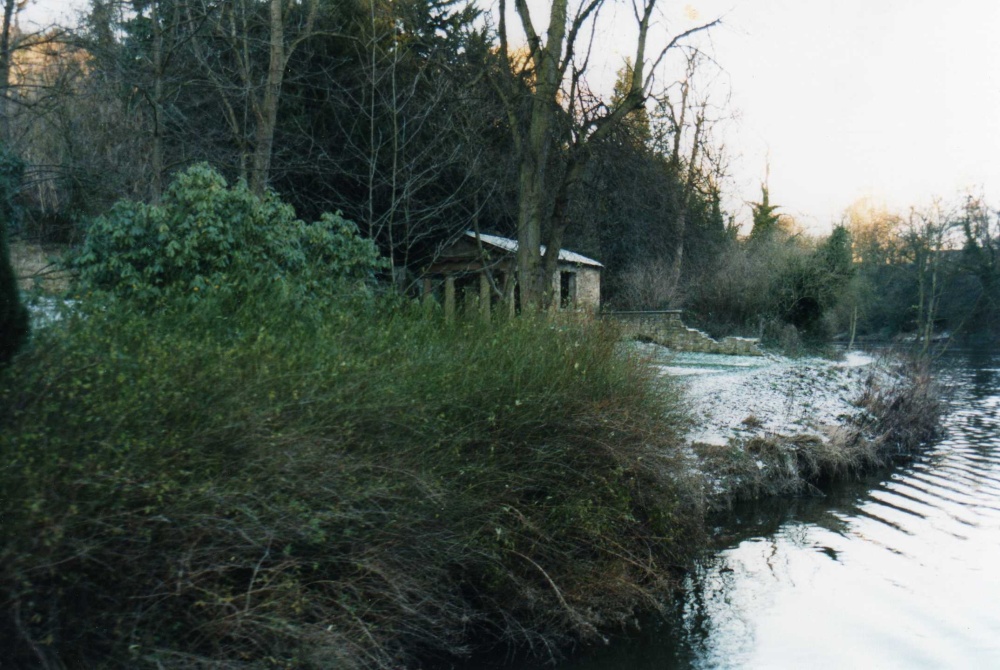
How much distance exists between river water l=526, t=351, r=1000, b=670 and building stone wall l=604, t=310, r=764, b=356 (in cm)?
1176

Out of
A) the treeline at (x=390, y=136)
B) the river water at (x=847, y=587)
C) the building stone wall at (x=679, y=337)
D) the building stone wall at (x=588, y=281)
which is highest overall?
the treeline at (x=390, y=136)

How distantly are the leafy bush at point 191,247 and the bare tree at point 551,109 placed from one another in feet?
13.9

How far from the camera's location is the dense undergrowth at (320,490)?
420 cm

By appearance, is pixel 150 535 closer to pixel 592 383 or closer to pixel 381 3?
pixel 592 383

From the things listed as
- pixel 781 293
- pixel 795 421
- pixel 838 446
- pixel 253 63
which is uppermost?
pixel 253 63

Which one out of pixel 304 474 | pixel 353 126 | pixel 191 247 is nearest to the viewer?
pixel 304 474

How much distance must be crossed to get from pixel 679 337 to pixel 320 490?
21968 millimetres

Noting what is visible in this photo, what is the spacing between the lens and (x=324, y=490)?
5.04m

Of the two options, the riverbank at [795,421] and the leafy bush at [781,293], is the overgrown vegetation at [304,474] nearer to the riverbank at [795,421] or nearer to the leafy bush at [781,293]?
the riverbank at [795,421]

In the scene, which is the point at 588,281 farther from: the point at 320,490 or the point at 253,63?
the point at 320,490

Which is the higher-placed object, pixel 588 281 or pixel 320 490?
pixel 588 281

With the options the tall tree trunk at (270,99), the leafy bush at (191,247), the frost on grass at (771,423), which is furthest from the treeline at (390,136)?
the frost on grass at (771,423)

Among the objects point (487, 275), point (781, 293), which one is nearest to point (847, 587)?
point (487, 275)

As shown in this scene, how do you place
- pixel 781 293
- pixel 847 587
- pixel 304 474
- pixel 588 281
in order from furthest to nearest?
pixel 781 293 → pixel 588 281 → pixel 847 587 → pixel 304 474
